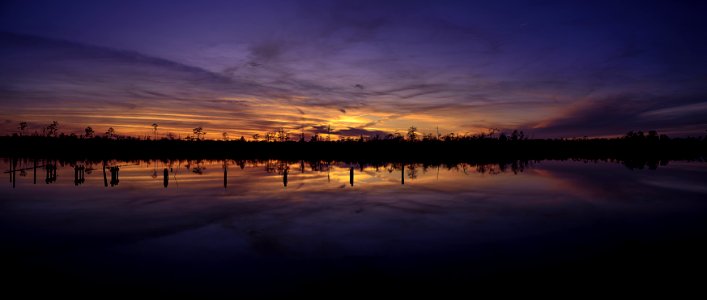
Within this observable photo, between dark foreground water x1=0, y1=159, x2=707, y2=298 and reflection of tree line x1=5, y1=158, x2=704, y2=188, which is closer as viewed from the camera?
dark foreground water x1=0, y1=159, x2=707, y2=298

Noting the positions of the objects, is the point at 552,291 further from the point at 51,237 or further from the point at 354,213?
the point at 51,237

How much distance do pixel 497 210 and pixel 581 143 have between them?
7574 inches

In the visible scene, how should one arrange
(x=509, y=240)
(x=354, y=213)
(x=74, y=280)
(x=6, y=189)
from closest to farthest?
1. (x=74, y=280)
2. (x=509, y=240)
3. (x=354, y=213)
4. (x=6, y=189)

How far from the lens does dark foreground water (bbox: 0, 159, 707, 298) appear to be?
9375 mm

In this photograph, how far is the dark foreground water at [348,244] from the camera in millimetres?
9375

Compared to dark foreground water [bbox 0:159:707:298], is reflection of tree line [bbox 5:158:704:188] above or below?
above

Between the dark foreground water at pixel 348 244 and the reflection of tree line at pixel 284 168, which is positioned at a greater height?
the reflection of tree line at pixel 284 168

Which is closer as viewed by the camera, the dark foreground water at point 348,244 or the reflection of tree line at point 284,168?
the dark foreground water at point 348,244

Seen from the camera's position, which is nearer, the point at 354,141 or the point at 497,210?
the point at 497,210

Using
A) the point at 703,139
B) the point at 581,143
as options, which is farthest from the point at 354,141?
the point at 703,139

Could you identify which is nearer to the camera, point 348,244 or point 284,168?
point 348,244

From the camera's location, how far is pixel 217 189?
28719 mm

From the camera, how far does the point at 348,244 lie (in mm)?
13055

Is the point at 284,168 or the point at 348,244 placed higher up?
the point at 284,168
